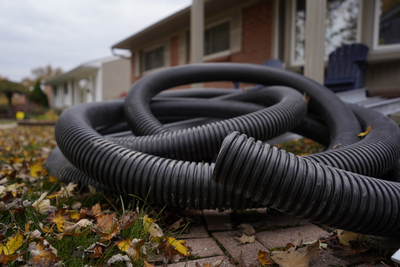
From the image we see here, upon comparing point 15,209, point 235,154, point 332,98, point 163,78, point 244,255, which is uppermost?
point 163,78

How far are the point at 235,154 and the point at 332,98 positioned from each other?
2.01 meters

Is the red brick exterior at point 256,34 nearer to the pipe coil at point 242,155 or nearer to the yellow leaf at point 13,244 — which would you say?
the pipe coil at point 242,155

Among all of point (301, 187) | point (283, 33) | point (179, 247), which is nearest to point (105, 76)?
point (283, 33)

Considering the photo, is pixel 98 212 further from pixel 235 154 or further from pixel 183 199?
pixel 235 154

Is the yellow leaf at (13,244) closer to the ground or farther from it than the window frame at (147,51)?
closer to the ground

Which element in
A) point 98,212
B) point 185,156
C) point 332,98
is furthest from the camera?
point 332,98

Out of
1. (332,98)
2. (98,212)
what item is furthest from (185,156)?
(332,98)

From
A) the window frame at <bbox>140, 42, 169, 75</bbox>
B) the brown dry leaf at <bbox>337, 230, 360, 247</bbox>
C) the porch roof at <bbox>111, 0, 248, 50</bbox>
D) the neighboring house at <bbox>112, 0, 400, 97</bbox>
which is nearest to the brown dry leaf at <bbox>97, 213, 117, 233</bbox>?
the brown dry leaf at <bbox>337, 230, 360, 247</bbox>

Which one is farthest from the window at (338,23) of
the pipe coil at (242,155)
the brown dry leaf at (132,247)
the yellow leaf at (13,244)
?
the yellow leaf at (13,244)

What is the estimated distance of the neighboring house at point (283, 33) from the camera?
5378 millimetres

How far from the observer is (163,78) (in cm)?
284

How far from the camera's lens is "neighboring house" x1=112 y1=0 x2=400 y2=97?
538 centimetres

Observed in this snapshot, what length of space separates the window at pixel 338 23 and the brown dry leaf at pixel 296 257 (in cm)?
613

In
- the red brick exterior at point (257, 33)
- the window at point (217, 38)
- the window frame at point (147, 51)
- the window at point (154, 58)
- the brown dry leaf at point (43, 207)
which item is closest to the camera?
the brown dry leaf at point (43, 207)
